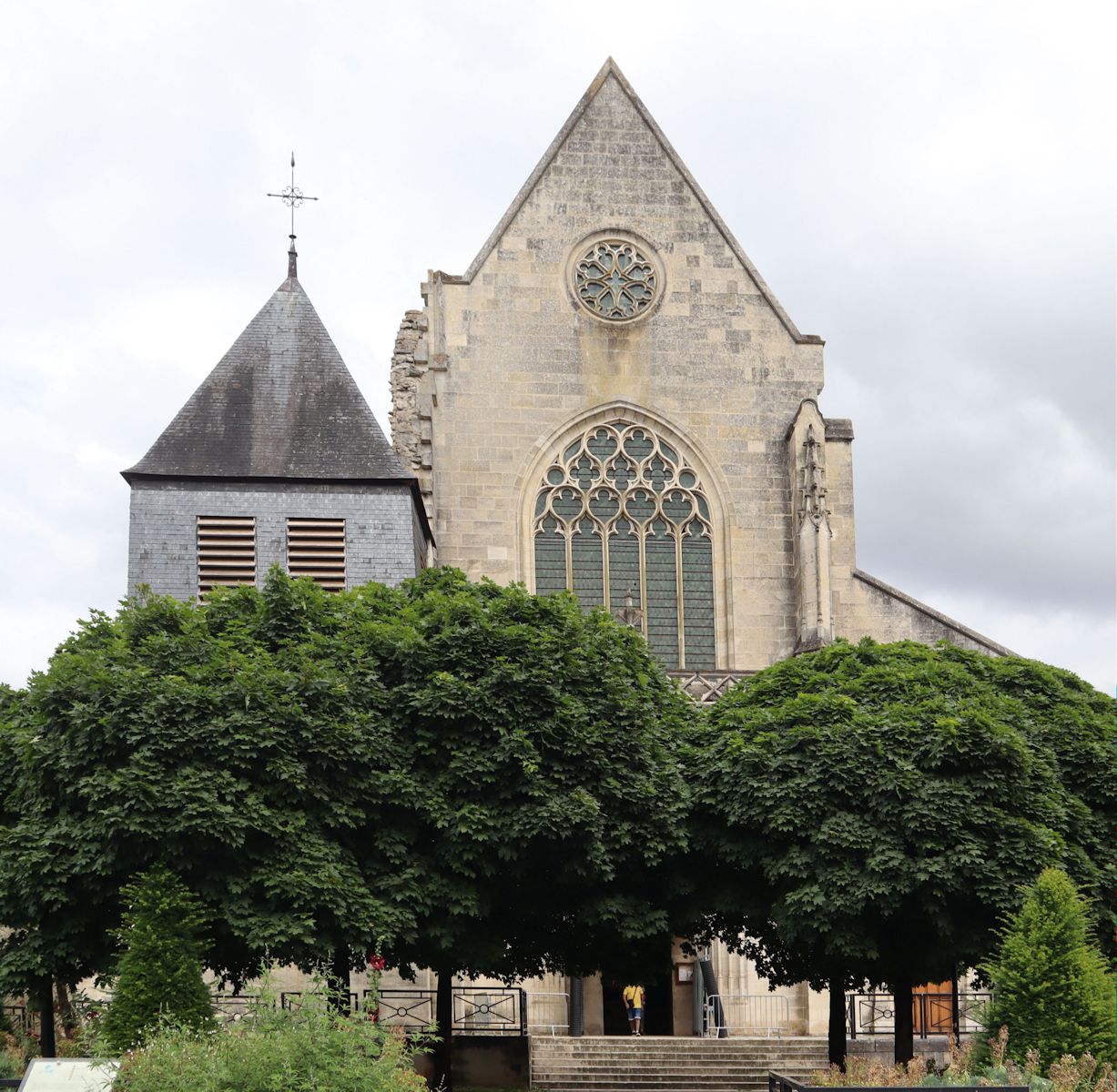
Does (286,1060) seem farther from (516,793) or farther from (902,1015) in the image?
(902,1015)

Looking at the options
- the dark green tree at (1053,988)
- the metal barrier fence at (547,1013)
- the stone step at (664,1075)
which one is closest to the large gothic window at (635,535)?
the metal barrier fence at (547,1013)

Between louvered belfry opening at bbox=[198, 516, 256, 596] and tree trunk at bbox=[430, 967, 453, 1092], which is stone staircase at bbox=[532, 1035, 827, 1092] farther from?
louvered belfry opening at bbox=[198, 516, 256, 596]

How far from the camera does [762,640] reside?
36.6 metres

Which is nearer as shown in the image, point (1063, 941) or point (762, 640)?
point (1063, 941)

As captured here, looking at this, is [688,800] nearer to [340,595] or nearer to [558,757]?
[558,757]

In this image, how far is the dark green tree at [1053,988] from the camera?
19.4 metres

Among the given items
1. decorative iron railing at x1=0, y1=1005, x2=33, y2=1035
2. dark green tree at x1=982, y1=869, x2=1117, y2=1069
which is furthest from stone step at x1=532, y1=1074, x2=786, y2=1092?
dark green tree at x1=982, y1=869, x2=1117, y2=1069

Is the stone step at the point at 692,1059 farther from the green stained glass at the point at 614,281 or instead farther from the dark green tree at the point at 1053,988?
the green stained glass at the point at 614,281

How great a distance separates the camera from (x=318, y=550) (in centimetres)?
3319

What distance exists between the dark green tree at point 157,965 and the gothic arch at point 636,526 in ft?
52.0

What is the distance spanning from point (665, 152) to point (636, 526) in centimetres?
758

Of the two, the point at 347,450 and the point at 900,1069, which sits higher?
the point at 347,450

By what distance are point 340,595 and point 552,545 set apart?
1079cm

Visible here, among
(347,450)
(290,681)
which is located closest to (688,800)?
(290,681)
